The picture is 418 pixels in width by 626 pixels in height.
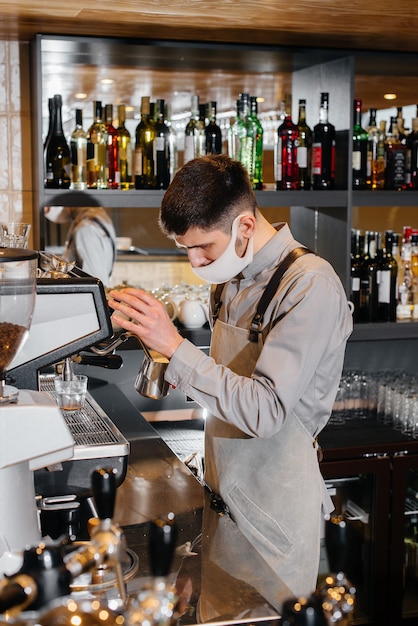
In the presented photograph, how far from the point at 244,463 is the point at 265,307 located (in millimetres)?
404

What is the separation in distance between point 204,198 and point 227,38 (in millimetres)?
1363

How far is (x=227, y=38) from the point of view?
3.03 meters

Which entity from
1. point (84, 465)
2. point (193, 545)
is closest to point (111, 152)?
point (84, 465)

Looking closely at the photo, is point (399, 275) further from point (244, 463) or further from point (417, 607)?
point (244, 463)

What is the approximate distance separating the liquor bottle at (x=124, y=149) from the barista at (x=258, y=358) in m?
1.32

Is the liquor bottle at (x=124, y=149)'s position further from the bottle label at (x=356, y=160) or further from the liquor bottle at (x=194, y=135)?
the bottle label at (x=356, y=160)

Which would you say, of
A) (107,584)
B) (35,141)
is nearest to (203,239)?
(107,584)

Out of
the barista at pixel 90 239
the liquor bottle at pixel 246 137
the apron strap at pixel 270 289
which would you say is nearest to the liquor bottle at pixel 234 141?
the liquor bottle at pixel 246 137

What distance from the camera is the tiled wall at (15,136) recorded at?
3281 millimetres

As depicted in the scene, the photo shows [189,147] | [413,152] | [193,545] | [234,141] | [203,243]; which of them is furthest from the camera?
[413,152]

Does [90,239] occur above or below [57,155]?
below

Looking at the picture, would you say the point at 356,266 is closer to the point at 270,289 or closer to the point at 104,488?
the point at 270,289

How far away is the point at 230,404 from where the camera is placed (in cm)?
184

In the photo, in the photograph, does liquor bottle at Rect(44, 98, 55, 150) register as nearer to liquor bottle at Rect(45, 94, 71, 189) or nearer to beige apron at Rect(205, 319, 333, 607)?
liquor bottle at Rect(45, 94, 71, 189)
